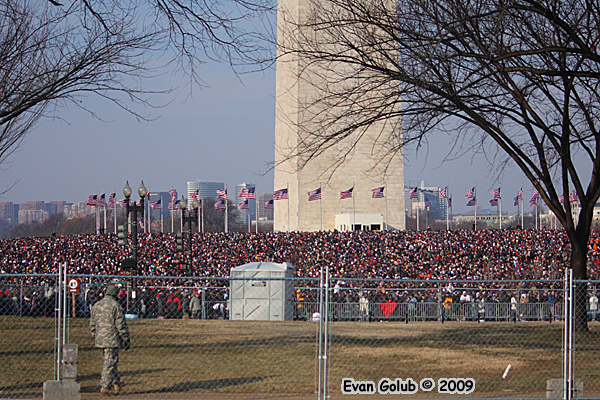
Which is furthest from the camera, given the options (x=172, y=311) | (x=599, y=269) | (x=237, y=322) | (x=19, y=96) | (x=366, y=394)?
(x=599, y=269)

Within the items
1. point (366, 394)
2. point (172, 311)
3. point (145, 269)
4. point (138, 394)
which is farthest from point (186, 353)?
point (145, 269)

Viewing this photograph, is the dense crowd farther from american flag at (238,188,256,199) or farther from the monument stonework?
the monument stonework

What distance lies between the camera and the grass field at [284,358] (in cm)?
920

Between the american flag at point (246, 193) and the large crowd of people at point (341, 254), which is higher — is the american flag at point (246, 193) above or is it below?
above

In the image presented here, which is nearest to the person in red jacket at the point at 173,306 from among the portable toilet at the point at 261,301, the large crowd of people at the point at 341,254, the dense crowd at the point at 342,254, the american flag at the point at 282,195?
the portable toilet at the point at 261,301

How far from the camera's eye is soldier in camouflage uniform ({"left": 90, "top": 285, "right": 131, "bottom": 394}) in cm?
868

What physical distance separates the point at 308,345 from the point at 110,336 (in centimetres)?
570

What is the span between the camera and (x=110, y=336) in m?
8.77

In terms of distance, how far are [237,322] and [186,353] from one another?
6.21 metres

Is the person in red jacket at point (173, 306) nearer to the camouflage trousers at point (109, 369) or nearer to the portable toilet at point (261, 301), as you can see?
the portable toilet at point (261, 301)

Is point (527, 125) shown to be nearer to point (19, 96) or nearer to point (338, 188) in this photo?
point (19, 96)

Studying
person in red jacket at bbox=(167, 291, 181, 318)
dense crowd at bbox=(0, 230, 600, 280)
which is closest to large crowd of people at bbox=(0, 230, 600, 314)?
dense crowd at bbox=(0, 230, 600, 280)

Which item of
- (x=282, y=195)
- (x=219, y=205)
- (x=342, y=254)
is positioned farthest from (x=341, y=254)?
(x=219, y=205)

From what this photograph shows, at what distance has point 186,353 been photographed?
12516 millimetres
